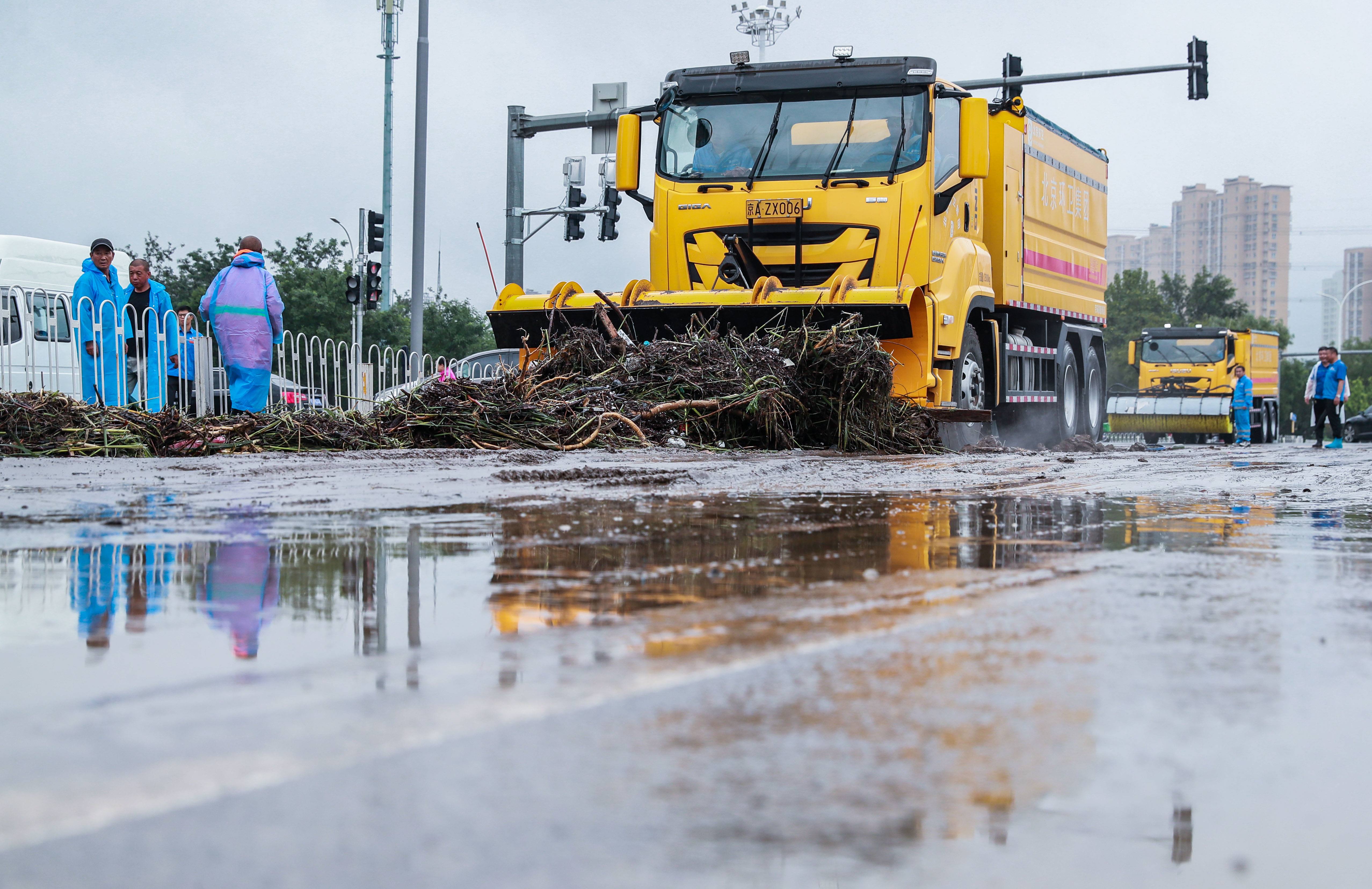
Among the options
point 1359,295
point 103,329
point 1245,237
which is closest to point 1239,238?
point 1245,237

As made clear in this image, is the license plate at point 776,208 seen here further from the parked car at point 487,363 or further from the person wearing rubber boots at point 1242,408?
the person wearing rubber boots at point 1242,408

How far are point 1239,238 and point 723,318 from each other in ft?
469

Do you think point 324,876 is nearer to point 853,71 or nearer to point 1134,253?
point 853,71

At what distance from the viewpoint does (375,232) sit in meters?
27.5

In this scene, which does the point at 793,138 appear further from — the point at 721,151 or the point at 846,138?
the point at 721,151

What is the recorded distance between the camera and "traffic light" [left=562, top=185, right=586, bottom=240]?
25.2 m

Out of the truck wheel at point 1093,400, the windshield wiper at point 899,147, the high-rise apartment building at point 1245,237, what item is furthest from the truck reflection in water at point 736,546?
the high-rise apartment building at point 1245,237

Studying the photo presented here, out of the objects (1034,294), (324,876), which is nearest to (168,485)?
(324,876)

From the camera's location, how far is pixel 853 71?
13.1m

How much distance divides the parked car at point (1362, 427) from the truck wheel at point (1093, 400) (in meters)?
15.7

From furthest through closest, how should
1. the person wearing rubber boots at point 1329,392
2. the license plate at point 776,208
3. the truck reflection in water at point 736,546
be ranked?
the person wearing rubber boots at point 1329,392, the license plate at point 776,208, the truck reflection in water at point 736,546

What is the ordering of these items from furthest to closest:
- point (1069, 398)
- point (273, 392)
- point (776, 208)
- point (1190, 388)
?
1. point (1190, 388)
2. point (1069, 398)
3. point (273, 392)
4. point (776, 208)

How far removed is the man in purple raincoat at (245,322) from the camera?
1277 centimetres

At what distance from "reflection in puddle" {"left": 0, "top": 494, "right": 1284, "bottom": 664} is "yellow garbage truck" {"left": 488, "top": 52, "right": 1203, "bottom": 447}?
580cm
